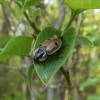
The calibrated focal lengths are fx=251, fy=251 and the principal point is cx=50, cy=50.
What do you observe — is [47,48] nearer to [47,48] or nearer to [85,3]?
[47,48]

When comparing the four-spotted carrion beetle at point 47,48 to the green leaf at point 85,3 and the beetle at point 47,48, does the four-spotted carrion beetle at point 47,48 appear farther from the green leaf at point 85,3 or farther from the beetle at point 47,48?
the green leaf at point 85,3

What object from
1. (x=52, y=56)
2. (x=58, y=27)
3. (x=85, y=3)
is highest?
(x=58, y=27)

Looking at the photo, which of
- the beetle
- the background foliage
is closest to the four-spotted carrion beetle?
the beetle

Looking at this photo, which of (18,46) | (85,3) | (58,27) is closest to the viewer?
(85,3)

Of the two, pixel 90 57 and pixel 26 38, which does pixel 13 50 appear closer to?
pixel 26 38

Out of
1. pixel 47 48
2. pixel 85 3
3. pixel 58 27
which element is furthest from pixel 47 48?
pixel 58 27

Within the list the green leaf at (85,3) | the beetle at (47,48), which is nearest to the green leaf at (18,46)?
the beetle at (47,48)

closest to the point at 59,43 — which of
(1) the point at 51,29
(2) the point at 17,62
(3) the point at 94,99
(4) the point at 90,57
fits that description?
(1) the point at 51,29
